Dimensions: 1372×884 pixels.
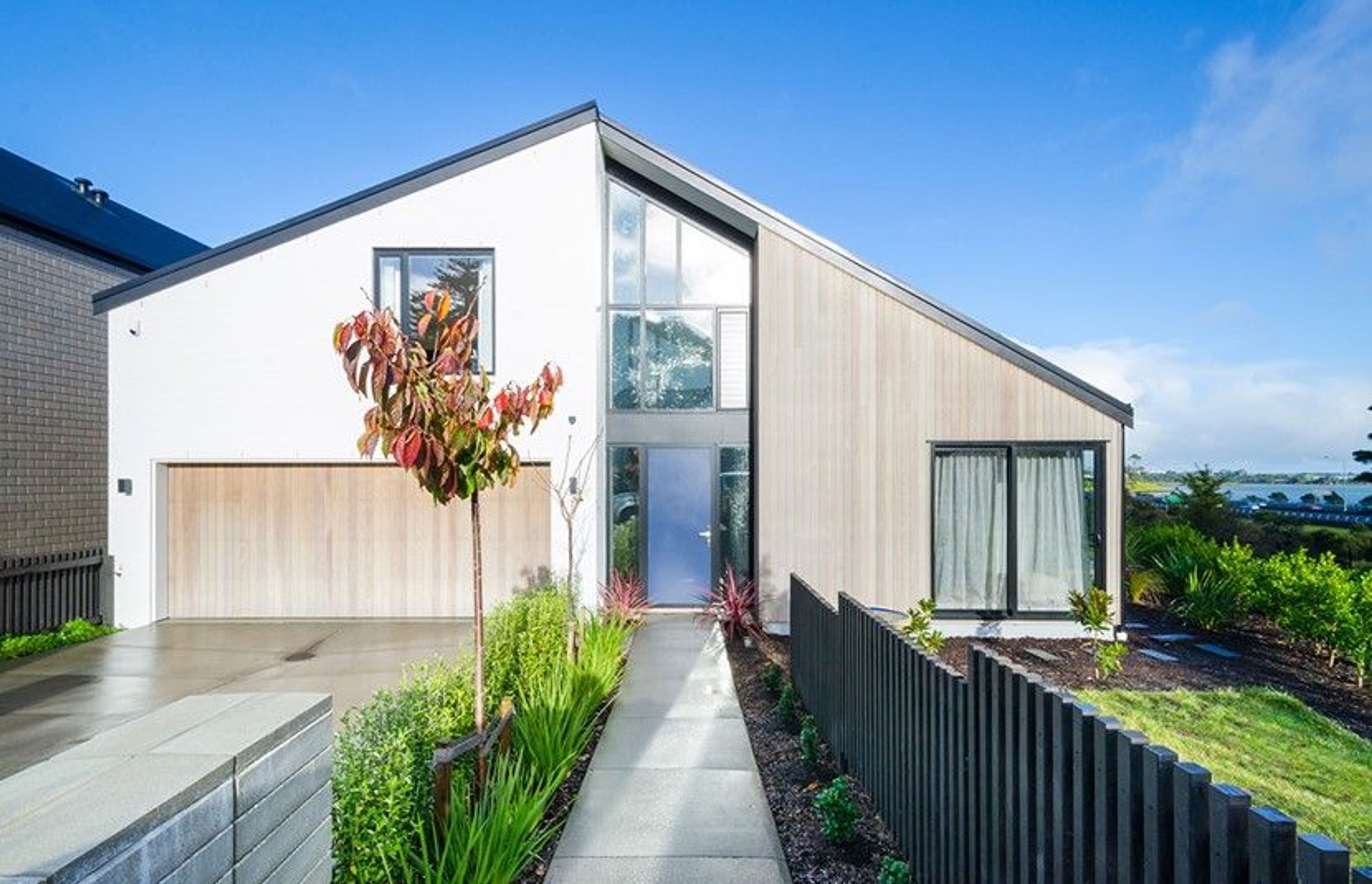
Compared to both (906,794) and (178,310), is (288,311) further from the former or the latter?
(906,794)

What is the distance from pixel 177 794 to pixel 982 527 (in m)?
8.98

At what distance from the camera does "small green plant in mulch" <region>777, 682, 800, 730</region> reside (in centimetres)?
554

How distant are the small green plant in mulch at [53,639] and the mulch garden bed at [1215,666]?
10751mm

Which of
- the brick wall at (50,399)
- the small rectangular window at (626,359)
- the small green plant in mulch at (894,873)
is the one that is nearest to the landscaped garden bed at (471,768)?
the small green plant in mulch at (894,873)

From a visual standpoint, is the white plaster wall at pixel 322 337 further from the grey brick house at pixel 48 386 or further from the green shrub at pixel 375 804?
the green shrub at pixel 375 804

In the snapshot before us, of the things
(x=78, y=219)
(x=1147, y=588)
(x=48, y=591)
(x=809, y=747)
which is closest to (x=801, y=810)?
(x=809, y=747)

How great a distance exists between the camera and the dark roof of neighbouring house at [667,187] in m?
8.84

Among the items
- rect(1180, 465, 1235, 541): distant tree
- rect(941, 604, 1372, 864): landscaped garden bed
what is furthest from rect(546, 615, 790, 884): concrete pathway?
rect(1180, 465, 1235, 541): distant tree

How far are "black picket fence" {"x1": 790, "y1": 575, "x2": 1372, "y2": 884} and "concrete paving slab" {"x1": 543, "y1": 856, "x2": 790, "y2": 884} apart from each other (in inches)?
32.2

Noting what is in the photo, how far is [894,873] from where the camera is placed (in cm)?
307

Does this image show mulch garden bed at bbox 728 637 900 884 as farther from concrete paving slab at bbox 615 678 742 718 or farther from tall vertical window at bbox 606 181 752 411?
tall vertical window at bbox 606 181 752 411

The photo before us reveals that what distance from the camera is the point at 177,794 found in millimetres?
1780

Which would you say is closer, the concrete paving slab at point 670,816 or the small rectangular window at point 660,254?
the concrete paving slab at point 670,816

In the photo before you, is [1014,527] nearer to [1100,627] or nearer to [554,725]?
[1100,627]
